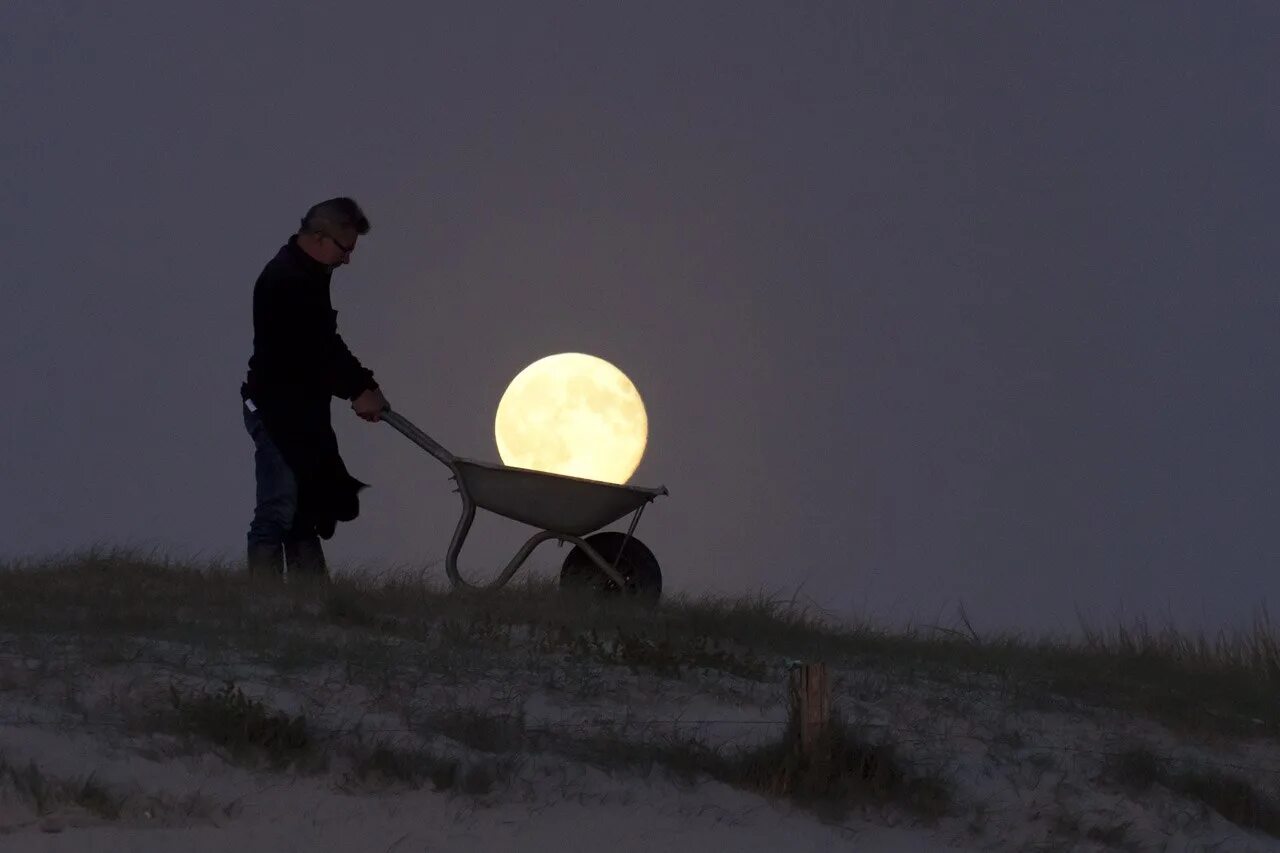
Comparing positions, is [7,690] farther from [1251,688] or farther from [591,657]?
[1251,688]

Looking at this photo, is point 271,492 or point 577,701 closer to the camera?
point 577,701

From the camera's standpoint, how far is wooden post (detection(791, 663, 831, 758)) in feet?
18.3

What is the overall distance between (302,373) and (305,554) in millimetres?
848

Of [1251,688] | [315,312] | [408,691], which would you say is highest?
[315,312]

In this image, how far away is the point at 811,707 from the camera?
221 inches

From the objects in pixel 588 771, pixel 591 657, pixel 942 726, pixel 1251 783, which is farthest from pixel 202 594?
pixel 1251 783

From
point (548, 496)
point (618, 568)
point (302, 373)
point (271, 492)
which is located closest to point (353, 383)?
point (302, 373)

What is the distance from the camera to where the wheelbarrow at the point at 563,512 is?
8023 mm

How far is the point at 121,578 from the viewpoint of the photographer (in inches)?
314

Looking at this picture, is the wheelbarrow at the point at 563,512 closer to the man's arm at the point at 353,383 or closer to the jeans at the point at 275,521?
the man's arm at the point at 353,383

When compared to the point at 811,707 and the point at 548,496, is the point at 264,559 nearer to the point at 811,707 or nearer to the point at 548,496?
the point at 548,496

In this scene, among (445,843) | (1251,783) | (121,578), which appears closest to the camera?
(445,843)

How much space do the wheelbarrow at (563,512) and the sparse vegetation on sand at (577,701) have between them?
212 mm

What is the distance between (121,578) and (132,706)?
2634 millimetres
